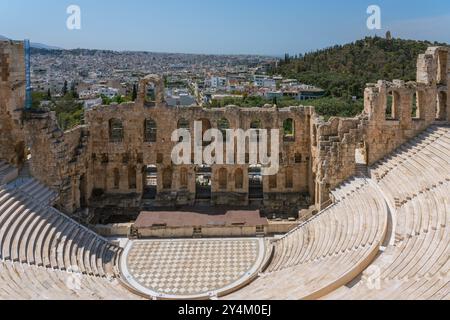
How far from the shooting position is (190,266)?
20250mm

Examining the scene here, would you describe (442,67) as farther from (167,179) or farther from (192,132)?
(167,179)

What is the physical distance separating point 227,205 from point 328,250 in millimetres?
9126

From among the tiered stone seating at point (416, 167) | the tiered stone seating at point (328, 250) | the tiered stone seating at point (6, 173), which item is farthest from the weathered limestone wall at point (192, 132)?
the tiered stone seating at point (328, 250)

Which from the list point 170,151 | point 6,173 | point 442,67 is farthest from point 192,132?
point 442,67

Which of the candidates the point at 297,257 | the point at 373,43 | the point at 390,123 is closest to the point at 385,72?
the point at 373,43

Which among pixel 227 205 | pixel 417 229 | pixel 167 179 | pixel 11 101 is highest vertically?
pixel 11 101

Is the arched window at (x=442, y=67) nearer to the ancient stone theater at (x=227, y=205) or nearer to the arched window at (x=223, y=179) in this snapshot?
the ancient stone theater at (x=227, y=205)

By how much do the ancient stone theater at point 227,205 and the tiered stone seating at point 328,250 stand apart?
73 millimetres

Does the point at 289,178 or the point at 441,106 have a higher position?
the point at 441,106

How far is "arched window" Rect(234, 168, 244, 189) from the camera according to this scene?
28.2 meters

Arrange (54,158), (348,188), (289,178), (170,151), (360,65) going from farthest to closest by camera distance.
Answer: (360,65) < (289,178) < (170,151) < (54,158) < (348,188)

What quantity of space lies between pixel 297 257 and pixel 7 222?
38.7ft

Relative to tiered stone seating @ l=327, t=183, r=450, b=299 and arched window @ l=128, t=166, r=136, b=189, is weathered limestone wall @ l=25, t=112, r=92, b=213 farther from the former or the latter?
tiered stone seating @ l=327, t=183, r=450, b=299

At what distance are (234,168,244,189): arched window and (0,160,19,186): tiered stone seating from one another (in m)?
11.8
